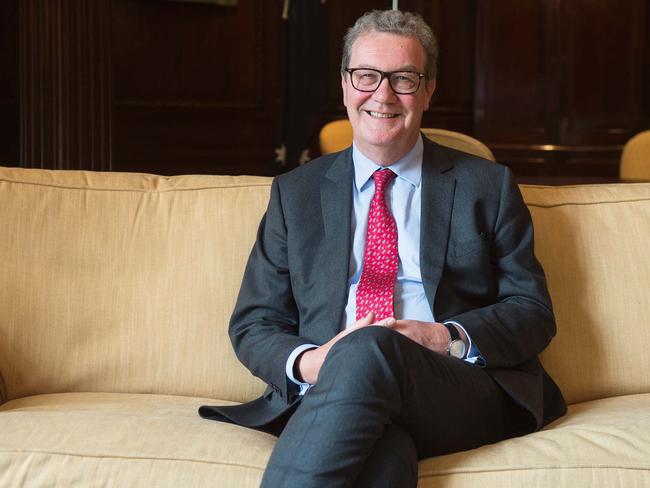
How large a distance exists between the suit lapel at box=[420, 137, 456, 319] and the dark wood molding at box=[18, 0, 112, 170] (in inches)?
72.5

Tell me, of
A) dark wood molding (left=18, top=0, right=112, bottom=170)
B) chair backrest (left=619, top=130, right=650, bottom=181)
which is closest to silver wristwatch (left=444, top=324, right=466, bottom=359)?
dark wood molding (left=18, top=0, right=112, bottom=170)

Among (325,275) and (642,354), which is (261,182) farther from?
(642,354)

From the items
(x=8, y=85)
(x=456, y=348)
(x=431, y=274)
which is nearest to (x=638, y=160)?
(x=431, y=274)

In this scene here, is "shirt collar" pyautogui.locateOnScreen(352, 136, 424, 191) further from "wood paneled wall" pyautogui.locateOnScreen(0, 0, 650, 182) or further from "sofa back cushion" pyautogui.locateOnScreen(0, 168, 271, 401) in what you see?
"wood paneled wall" pyautogui.locateOnScreen(0, 0, 650, 182)

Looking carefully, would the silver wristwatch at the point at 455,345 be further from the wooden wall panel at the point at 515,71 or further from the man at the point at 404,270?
the wooden wall panel at the point at 515,71

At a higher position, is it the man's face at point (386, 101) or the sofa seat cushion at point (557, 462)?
the man's face at point (386, 101)

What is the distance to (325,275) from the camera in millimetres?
2260

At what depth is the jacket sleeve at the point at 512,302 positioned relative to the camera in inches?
83.4

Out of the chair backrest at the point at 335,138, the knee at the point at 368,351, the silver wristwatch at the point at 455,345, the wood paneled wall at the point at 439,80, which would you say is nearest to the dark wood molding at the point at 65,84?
the chair backrest at the point at 335,138

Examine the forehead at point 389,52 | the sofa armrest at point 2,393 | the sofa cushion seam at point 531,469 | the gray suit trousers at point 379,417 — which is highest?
the forehead at point 389,52

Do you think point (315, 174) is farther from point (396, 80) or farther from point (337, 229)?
point (396, 80)

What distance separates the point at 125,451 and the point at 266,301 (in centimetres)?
54

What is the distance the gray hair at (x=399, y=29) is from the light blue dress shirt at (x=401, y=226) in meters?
0.19

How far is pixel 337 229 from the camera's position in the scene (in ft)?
Answer: 7.54
